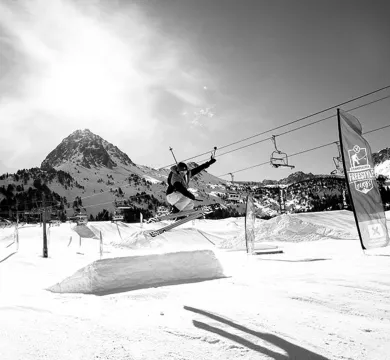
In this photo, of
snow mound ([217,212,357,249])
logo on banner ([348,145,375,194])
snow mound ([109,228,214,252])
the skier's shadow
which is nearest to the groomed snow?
the skier's shadow

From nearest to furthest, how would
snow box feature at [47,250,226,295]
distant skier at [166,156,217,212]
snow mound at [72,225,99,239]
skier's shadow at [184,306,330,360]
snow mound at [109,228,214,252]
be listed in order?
1. skier's shadow at [184,306,330,360]
2. distant skier at [166,156,217,212]
3. snow box feature at [47,250,226,295]
4. snow mound at [109,228,214,252]
5. snow mound at [72,225,99,239]

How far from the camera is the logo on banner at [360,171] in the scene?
12289mm

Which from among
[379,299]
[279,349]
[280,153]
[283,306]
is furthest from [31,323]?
[280,153]

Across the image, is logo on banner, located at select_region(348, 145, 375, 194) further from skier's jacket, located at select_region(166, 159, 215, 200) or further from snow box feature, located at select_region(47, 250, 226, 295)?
skier's jacket, located at select_region(166, 159, 215, 200)

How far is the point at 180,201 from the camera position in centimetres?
834

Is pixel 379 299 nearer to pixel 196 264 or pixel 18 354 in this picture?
pixel 196 264

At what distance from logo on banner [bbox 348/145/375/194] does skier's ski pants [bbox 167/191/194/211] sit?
7747 mm

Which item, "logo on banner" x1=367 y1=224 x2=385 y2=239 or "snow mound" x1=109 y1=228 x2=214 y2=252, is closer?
"logo on banner" x1=367 y1=224 x2=385 y2=239

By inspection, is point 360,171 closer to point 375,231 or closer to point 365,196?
point 365,196

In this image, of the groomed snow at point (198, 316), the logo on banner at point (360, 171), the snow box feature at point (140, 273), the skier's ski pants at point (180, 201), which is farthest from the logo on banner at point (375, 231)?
the skier's ski pants at point (180, 201)

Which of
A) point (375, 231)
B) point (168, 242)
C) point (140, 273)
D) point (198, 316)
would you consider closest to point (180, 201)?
point (198, 316)

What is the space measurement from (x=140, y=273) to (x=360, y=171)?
31.5 feet

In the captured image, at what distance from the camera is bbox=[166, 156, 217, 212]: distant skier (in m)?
7.98

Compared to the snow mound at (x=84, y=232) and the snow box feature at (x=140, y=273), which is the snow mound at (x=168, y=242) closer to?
the snow mound at (x=84, y=232)
